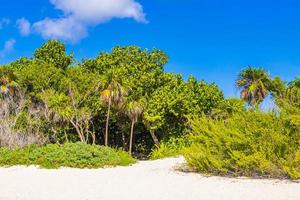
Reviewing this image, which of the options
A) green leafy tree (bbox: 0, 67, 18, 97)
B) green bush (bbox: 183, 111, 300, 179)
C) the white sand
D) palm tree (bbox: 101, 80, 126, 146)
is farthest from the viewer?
green leafy tree (bbox: 0, 67, 18, 97)

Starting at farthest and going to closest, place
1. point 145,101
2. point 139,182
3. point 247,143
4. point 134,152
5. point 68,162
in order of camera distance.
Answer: point 134,152 → point 145,101 → point 68,162 → point 247,143 → point 139,182

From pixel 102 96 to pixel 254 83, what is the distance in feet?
42.1

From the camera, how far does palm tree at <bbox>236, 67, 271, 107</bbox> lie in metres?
39.8

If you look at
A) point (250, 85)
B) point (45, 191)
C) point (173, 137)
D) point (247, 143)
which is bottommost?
point (45, 191)

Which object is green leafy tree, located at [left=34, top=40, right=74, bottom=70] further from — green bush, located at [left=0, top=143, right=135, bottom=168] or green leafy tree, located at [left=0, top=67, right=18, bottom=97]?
green bush, located at [left=0, top=143, right=135, bottom=168]

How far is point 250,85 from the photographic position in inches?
1577

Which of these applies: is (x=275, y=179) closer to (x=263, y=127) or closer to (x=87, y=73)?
(x=263, y=127)

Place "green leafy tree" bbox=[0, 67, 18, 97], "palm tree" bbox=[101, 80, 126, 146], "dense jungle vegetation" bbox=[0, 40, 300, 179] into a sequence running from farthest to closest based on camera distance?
"green leafy tree" bbox=[0, 67, 18, 97], "dense jungle vegetation" bbox=[0, 40, 300, 179], "palm tree" bbox=[101, 80, 126, 146]

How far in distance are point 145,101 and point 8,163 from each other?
14.7 meters

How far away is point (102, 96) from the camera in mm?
33062

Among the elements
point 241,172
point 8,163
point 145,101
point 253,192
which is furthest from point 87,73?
point 253,192

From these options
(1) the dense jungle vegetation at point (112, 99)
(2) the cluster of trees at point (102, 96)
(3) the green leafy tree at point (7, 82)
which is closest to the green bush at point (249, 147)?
(1) the dense jungle vegetation at point (112, 99)

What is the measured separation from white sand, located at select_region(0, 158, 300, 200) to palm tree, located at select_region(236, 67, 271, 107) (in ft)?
72.4

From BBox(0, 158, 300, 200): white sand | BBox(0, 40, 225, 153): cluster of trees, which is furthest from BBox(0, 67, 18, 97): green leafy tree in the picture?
BBox(0, 158, 300, 200): white sand
